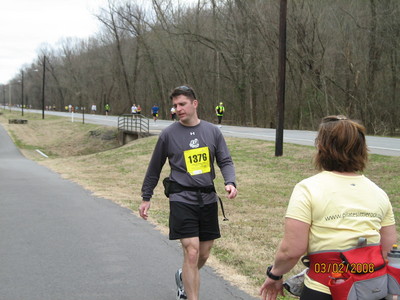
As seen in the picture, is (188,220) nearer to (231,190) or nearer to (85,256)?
(231,190)

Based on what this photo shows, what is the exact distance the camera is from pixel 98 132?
124 feet

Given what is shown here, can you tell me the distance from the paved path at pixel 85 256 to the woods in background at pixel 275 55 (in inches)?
983

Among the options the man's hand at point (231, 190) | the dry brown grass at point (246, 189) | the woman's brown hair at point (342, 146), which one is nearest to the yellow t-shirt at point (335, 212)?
the woman's brown hair at point (342, 146)

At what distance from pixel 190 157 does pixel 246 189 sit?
27.8ft

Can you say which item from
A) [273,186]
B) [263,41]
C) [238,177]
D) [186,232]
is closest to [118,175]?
[238,177]

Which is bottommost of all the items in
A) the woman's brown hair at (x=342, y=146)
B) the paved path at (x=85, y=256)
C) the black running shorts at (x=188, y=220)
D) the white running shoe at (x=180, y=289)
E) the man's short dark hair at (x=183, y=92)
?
the paved path at (x=85, y=256)

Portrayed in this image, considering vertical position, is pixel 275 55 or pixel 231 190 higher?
pixel 275 55

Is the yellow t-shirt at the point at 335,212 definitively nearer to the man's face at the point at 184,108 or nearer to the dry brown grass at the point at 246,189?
the man's face at the point at 184,108

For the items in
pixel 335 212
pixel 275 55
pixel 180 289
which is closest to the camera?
pixel 335 212

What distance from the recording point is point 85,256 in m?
6.32

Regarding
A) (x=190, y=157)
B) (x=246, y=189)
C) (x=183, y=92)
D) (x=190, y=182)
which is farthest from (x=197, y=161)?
(x=246, y=189)

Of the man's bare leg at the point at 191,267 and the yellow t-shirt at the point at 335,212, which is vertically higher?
the yellow t-shirt at the point at 335,212

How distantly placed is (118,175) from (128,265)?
11346 millimetres

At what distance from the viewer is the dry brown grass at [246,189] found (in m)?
6.12
